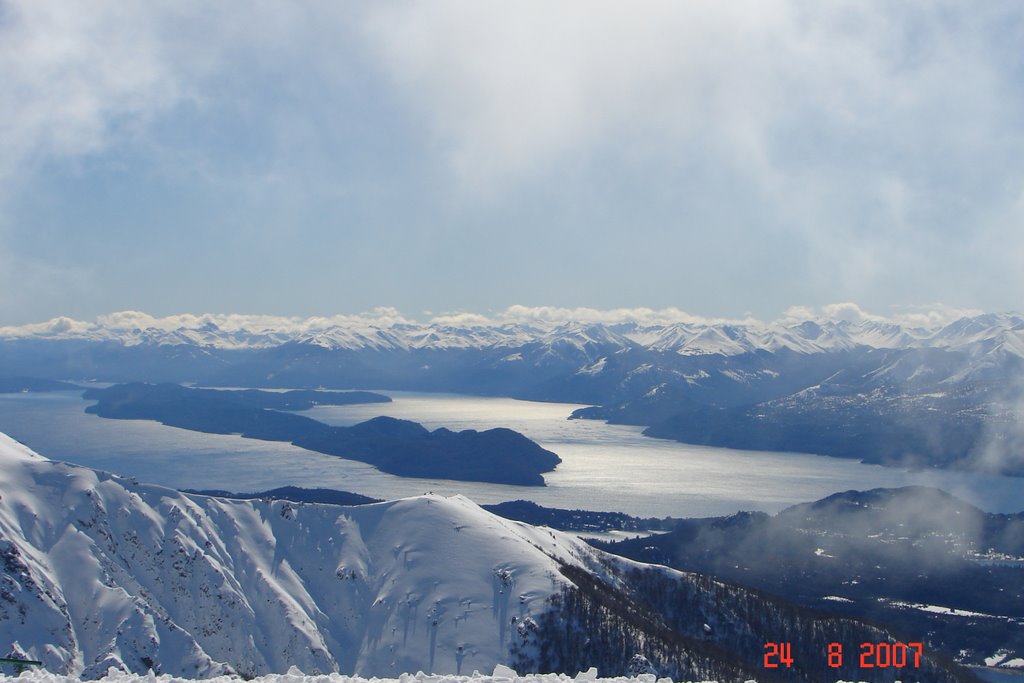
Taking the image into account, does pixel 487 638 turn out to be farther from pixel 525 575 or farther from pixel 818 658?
pixel 818 658

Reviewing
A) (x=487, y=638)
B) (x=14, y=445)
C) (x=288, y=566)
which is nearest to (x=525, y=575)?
(x=487, y=638)
